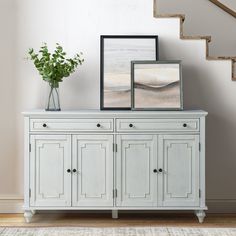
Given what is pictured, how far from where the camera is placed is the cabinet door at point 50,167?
4785 millimetres

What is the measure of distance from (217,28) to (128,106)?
3.65 feet

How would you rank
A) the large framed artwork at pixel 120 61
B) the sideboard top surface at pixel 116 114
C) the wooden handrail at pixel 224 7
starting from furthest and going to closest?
the wooden handrail at pixel 224 7, the large framed artwork at pixel 120 61, the sideboard top surface at pixel 116 114

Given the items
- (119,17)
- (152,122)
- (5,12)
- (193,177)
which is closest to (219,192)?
(193,177)

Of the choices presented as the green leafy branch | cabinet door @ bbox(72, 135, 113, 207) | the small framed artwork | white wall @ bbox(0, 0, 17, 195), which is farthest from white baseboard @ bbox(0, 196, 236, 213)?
the green leafy branch

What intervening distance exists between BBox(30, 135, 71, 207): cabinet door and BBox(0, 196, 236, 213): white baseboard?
1.49ft

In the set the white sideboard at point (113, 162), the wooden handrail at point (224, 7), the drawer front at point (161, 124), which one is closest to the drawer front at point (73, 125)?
the white sideboard at point (113, 162)

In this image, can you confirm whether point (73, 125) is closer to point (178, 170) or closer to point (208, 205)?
point (178, 170)

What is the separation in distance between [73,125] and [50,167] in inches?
14.2

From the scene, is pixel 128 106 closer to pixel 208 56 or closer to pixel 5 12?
pixel 208 56

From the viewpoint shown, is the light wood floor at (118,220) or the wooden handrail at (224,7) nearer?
the light wood floor at (118,220)

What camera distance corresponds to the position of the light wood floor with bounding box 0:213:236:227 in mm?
4820

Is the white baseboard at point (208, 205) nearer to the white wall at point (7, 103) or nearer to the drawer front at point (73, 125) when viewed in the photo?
the white wall at point (7, 103)

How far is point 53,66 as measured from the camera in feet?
16.1

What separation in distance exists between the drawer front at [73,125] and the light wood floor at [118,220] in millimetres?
716
